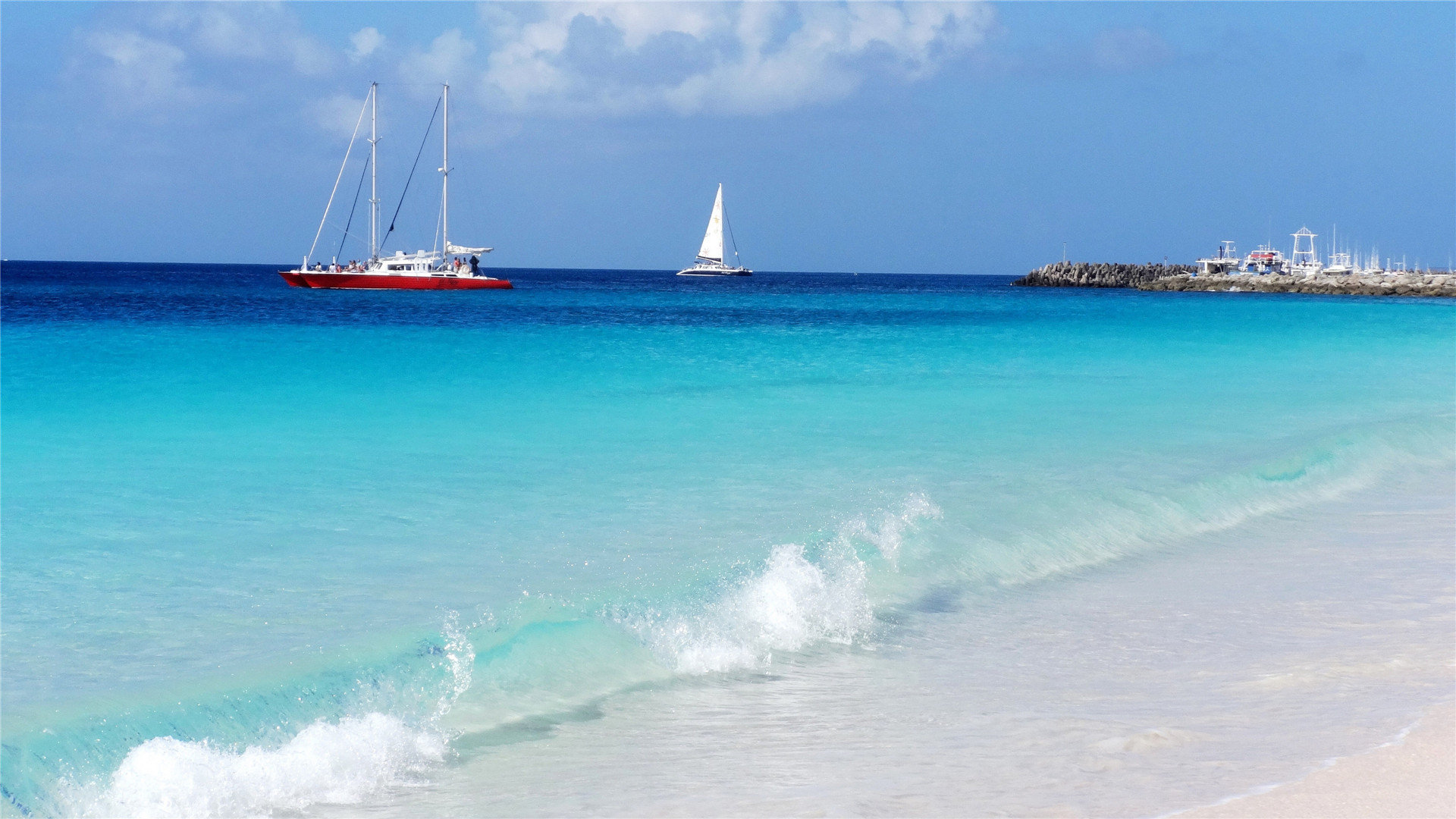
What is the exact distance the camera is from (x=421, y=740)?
178 inches

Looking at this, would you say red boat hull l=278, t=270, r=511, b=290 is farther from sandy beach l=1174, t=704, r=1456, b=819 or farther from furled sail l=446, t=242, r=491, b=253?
sandy beach l=1174, t=704, r=1456, b=819

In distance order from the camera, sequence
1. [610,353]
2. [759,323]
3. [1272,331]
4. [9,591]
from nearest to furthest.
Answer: [9,591], [610,353], [1272,331], [759,323]

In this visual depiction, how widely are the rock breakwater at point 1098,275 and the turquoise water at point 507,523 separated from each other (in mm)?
85073

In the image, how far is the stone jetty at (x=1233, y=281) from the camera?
7750 centimetres

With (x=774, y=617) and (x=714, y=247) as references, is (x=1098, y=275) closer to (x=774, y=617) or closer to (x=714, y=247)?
(x=714, y=247)

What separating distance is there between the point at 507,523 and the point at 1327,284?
8735 cm

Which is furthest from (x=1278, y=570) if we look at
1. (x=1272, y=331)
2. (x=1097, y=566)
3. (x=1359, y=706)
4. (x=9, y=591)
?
(x=1272, y=331)

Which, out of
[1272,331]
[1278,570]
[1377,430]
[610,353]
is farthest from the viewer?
[1272,331]

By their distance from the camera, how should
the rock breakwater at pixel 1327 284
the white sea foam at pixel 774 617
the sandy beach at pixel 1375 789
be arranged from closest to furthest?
the sandy beach at pixel 1375 789
the white sea foam at pixel 774 617
the rock breakwater at pixel 1327 284

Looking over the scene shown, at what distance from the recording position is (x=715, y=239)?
10125 cm

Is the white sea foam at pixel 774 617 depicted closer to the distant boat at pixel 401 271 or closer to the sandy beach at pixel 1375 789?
the sandy beach at pixel 1375 789

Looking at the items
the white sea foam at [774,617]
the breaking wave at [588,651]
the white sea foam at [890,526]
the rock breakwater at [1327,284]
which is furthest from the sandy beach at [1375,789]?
the rock breakwater at [1327,284]

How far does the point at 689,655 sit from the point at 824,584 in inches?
47.3

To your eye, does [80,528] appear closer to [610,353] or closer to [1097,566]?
[1097,566]
